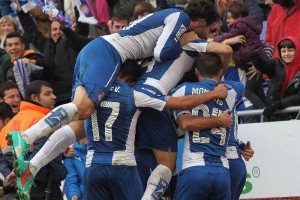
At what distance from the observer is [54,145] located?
36.4 feet

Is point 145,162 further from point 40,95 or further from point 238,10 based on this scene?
point 238,10

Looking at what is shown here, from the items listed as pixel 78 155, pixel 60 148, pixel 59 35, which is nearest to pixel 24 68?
pixel 59 35

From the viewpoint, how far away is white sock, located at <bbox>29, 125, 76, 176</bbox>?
1091cm

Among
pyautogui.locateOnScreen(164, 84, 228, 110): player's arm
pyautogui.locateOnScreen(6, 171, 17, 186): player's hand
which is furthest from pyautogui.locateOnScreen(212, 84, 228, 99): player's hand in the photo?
pyautogui.locateOnScreen(6, 171, 17, 186): player's hand

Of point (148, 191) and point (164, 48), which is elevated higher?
point (164, 48)

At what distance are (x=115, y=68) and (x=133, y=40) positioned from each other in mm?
367

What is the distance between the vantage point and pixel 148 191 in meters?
10.9

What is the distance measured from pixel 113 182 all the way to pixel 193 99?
112 centimetres

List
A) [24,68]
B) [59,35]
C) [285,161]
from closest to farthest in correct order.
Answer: [285,161]
[24,68]
[59,35]

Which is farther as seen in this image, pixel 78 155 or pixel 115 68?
pixel 78 155

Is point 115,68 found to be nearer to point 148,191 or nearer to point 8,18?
point 148,191

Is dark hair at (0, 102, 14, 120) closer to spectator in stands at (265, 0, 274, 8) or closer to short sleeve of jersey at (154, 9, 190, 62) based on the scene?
short sleeve of jersey at (154, 9, 190, 62)

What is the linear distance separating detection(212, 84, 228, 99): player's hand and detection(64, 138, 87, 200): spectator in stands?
2.61m

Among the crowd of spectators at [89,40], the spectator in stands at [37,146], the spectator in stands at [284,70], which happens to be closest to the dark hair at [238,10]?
the crowd of spectators at [89,40]
